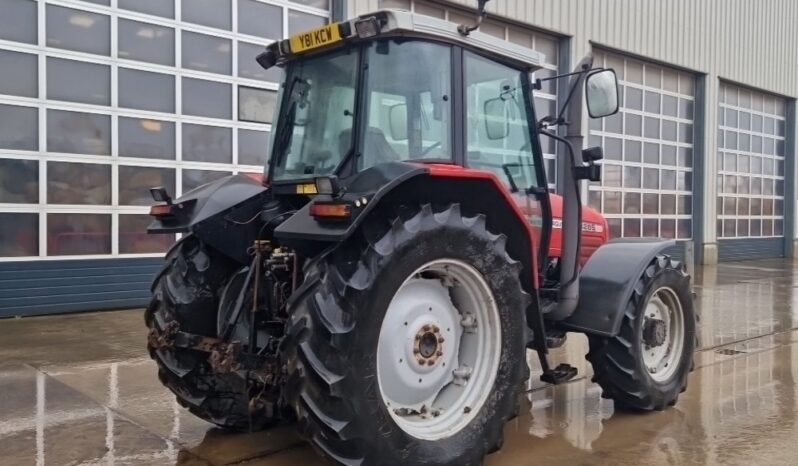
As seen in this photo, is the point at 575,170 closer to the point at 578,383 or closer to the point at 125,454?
the point at 578,383

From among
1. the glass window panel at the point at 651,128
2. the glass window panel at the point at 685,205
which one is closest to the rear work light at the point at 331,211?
the glass window panel at the point at 651,128

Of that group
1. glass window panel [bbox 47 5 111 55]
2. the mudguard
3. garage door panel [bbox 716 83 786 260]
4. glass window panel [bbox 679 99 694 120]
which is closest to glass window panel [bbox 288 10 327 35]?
glass window panel [bbox 47 5 111 55]

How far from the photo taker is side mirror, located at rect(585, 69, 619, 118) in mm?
4414

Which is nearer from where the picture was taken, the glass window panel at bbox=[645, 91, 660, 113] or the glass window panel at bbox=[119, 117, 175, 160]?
the glass window panel at bbox=[119, 117, 175, 160]

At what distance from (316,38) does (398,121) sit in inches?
27.0

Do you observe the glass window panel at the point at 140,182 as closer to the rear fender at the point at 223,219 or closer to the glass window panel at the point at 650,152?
the rear fender at the point at 223,219

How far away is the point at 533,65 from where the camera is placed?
453 cm

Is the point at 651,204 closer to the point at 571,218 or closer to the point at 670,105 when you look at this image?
the point at 670,105

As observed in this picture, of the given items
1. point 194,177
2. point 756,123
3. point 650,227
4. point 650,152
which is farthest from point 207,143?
point 756,123

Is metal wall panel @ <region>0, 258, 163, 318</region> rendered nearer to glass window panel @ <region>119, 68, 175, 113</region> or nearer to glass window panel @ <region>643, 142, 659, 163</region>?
glass window panel @ <region>119, 68, 175, 113</region>

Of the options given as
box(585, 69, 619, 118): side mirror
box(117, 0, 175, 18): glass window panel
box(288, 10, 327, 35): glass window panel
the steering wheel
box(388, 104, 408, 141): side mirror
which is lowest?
the steering wheel

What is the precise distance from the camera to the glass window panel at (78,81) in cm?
906

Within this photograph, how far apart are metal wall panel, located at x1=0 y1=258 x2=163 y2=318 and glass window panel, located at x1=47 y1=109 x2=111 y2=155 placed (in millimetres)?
1450

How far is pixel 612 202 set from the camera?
1641 cm
